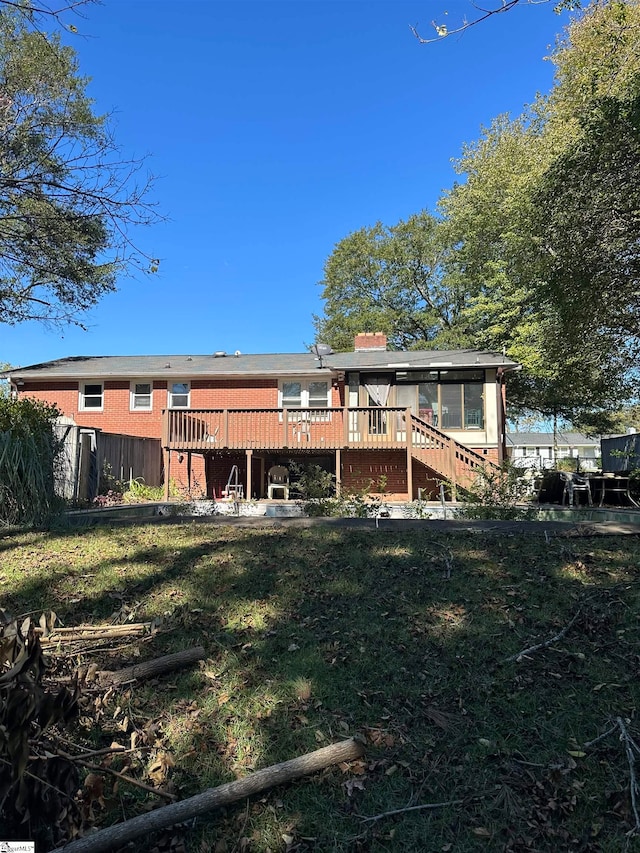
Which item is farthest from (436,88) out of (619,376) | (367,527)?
(619,376)

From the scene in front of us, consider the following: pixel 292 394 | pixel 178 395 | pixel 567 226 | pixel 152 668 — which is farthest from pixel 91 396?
pixel 152 668

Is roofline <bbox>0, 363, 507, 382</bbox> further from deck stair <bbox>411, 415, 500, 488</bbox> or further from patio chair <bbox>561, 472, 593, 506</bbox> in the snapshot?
patio chair <bbox>561, 472, 593, 506</bbox>

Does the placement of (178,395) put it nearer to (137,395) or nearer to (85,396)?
(137,395)

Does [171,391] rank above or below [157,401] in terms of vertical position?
above

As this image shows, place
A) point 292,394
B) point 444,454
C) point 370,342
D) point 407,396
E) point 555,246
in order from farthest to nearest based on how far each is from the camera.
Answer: point 370,342, point 292,394, point 407,396, point 555,246, point 444,454

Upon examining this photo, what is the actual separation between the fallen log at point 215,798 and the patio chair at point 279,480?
11.9m

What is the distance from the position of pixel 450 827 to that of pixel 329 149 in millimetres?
18448

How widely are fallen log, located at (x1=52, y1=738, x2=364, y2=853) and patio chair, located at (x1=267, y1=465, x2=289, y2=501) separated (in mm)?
11948

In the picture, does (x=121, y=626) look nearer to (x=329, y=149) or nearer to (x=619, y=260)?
(x=619, y=260)

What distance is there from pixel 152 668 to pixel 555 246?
1392cm

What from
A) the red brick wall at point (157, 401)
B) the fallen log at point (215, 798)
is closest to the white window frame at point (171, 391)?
the red brick wall at point (157, 401)

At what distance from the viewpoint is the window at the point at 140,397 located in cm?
1712

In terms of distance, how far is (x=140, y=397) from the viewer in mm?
17219

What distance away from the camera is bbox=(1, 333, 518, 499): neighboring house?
1406 centimetres
